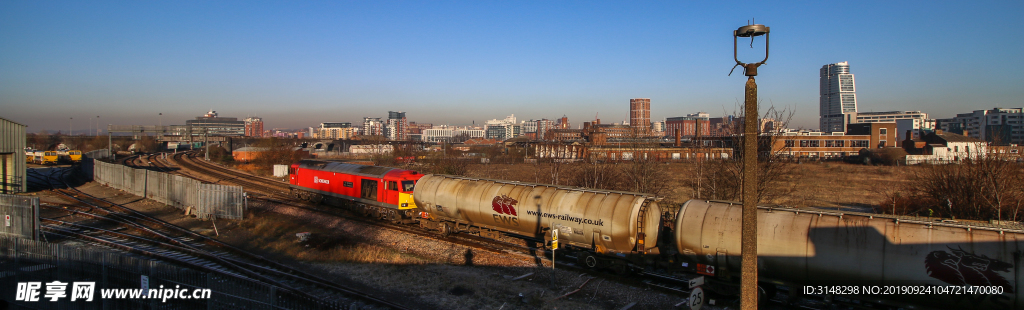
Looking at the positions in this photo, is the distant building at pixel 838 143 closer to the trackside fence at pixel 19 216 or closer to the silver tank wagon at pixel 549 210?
the silver tank wagon at pixel 549 210

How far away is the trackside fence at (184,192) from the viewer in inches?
1041

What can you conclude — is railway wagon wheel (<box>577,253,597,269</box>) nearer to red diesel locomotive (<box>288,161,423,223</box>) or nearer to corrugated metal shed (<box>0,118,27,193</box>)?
red diesel locomotive (<box>288,161,423,223</box>)

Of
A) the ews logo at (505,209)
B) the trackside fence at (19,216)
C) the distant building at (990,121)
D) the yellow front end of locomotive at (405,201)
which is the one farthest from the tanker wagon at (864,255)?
the distant building at (990,121)

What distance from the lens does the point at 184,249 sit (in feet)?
61.6

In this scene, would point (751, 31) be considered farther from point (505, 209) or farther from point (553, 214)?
point (505, 209)

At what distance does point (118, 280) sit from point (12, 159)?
34.7 metres

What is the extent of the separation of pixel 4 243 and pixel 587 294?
54.1 ft

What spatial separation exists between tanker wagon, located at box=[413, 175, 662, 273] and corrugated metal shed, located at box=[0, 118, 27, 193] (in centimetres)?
3253

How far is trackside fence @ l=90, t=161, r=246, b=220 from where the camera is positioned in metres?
26.5

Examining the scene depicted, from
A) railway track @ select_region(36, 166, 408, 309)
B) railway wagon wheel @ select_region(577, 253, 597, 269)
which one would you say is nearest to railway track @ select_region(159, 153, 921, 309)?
railway wagon wheel @ select_region(577, 253, 597, 269)

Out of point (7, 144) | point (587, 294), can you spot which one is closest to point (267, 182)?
point (7, 144)

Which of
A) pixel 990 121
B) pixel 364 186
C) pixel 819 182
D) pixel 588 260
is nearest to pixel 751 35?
pixel 588 260

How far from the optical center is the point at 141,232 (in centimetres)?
2247

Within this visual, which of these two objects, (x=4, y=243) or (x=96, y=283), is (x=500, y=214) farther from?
(x=4, y=243)
